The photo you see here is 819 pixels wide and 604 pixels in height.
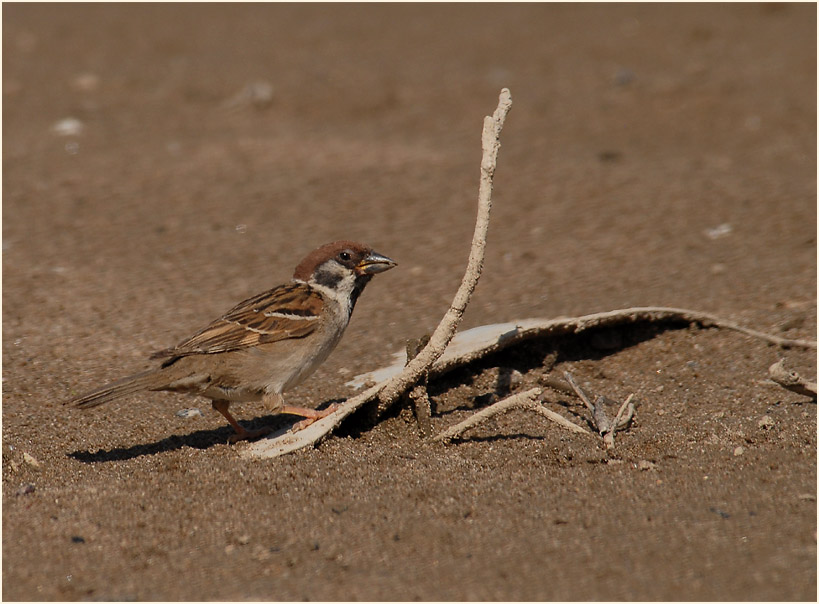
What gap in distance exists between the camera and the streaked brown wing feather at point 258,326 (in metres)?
4.93

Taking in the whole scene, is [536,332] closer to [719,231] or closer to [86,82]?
[719,231]

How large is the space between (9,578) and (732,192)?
23.1 feet

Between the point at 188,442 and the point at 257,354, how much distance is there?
1.82 ft

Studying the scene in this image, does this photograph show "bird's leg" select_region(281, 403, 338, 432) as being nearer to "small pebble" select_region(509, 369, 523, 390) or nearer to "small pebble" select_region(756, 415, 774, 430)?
"small pebble" select_region(509, 369, 523, 390)

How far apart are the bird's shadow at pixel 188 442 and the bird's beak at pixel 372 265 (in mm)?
738

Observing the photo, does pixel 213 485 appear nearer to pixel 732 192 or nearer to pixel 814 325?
pixel 814 325

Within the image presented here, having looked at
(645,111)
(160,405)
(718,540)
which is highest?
(645,111)

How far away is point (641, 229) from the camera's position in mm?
8062

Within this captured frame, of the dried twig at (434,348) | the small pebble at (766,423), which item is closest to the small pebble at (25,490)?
the dried twig at (434,348)

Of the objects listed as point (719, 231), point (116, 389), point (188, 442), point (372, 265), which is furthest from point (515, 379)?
point (719, 231)

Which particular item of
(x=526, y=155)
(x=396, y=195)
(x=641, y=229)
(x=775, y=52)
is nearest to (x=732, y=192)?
(x=641, y=229)

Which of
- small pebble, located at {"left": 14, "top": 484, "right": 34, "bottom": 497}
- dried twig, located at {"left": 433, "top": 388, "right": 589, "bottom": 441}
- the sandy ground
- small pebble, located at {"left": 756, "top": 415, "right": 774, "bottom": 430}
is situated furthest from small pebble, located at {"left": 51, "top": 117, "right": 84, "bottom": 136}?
small pebble, located at {"left": 756, "top": 415, "right": 774, "bottom": 430}

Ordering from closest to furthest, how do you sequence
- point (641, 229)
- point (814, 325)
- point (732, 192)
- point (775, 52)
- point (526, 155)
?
point (814, 325) → point (641, 229) → point (732, 192) → point (526, 155) → point (775, 52)

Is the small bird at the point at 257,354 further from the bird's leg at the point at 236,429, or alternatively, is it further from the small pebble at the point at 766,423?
the small pebble at the point at 766,423
